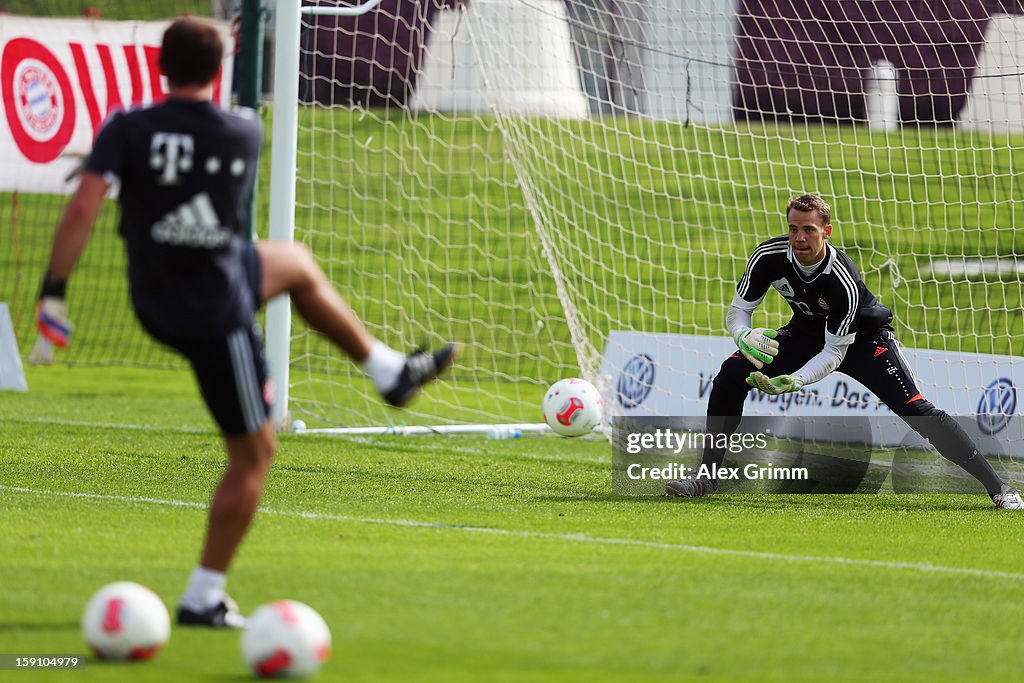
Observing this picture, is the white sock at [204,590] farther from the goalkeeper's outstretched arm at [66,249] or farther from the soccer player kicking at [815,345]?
the soccer player kicking at [815,345]

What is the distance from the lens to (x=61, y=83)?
1333 cm

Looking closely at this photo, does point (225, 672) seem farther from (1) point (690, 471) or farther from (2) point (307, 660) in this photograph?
(1) point (690, 471)

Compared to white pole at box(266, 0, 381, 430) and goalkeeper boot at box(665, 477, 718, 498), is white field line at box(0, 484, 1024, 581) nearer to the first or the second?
goalkeeper boot at box(665, 477, 718, 498)

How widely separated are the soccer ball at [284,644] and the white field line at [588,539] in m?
2.71

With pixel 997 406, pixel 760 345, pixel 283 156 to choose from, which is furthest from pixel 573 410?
pixel 997 406

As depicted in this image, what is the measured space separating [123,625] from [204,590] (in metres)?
0.51

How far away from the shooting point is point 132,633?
443cm

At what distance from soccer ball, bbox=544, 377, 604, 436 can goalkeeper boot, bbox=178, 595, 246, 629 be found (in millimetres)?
4608

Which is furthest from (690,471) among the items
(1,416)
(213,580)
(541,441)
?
(1,416)

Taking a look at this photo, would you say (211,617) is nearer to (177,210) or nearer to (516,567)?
(177,210)

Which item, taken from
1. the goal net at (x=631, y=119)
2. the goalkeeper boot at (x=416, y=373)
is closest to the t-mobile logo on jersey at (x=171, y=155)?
the goalkeeper boot at (x=416, y=373)

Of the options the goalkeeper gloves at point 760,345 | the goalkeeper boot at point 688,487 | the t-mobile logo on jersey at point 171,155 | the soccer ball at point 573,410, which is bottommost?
the goalkeeper boot at point 688,487

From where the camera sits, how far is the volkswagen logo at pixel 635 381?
11.6m

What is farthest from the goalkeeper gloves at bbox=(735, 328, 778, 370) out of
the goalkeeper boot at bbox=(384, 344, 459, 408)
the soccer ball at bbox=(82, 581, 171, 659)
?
the soccer ball at bbox=(82, 581, 171, 659)
